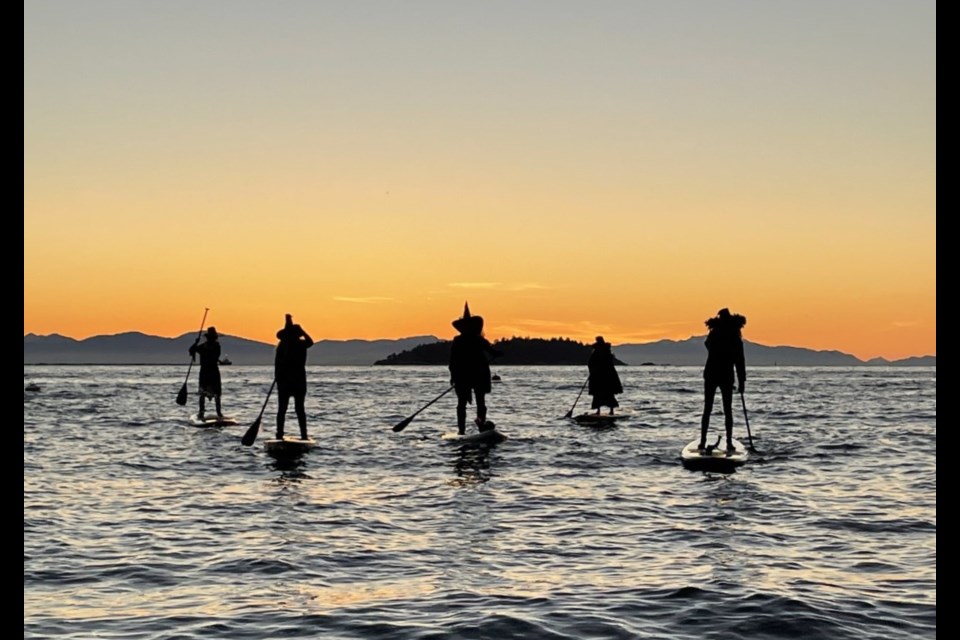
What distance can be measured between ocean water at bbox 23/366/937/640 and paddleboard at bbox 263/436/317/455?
439 mm

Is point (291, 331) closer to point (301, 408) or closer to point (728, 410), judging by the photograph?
point (301, 408)

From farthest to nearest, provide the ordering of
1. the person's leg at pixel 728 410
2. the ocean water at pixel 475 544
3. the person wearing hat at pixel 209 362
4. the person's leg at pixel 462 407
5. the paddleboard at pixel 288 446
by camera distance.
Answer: the person wearing hat at pixel 209 362
the person's leg at pixel 462 407
the paddleboard at pixel 288 446
the person's leg at pixel 728 410
the ocean water at pixel 475 544

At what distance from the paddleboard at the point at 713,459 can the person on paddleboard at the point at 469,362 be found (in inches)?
205

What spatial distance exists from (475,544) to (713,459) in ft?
24.3

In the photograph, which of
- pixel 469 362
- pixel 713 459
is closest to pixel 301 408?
pixel 469 362

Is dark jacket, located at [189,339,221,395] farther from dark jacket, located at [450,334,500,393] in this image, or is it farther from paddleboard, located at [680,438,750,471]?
paddleboard, located at [680,438,750,471]

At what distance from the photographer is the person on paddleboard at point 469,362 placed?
67.8 feet

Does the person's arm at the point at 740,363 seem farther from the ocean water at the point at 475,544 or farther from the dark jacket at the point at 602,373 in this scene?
the dark jacket at the point at 602,373

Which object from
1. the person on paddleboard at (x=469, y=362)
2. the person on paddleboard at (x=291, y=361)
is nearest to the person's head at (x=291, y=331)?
the person on paddleboard at (x=291, y=361)

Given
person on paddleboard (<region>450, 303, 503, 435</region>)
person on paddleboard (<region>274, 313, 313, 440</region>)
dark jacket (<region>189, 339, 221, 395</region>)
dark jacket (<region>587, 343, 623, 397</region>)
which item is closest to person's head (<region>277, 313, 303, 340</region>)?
person on paddleboard (<region>274, 313, 313, 440</region>)

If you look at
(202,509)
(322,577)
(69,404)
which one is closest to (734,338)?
(202,509)

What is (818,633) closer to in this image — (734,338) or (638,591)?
(638,591)

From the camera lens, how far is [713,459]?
15.9 metres
